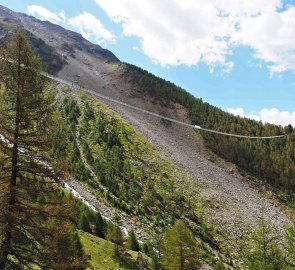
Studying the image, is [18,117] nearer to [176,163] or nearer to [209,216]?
[209,216]

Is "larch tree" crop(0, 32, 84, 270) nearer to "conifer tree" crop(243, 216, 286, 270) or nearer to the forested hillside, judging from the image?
"conifer tree" crop(243, 216, 286, 270)

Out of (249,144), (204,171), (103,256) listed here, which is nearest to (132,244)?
(103,256)

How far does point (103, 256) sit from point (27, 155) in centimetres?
2588

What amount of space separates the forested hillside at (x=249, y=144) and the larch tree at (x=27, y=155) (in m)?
83.4

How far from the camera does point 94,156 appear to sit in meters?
75.9

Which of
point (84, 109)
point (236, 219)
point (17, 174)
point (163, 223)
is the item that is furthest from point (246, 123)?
point (17, 174)

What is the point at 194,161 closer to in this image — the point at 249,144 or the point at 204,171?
the point at 204,171

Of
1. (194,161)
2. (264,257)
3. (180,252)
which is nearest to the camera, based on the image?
(264,257)

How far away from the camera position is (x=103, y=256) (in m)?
39.1

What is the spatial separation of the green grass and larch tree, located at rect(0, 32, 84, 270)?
2058cm

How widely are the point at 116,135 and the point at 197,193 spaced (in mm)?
25401

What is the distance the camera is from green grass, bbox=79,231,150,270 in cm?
3712

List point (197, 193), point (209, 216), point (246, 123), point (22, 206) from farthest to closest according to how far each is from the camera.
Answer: point (246, 123), point (197, 193), point (209, 216), point (22, 206)

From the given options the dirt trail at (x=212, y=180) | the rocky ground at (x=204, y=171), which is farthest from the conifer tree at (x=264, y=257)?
the dirt trail at (x=212, y=180)
